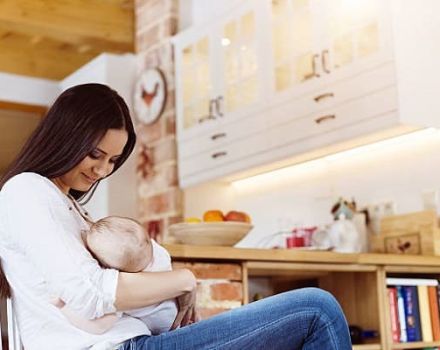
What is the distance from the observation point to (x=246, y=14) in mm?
3887

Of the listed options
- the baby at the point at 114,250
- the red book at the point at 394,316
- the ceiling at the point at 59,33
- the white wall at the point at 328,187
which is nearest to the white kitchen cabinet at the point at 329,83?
the white wall at the point at 328,187

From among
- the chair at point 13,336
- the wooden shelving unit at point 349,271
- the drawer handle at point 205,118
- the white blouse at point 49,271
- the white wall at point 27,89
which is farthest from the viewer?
the white wall at point 27,89

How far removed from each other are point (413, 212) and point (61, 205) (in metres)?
2.20

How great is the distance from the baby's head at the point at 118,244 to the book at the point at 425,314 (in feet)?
6.05

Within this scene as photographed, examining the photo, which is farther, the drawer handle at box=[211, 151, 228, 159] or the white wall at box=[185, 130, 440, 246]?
the drawer handle at box=[211, 151, 228, 159]

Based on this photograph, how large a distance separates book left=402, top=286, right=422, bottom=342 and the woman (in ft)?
5.27

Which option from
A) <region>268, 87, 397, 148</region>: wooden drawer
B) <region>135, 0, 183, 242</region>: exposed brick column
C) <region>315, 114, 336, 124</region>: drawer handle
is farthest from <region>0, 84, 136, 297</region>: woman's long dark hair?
<region>135, 0, 183, 242</region>: exposed brick column

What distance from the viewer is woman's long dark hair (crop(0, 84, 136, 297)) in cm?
165

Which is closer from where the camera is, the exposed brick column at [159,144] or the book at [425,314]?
the book at [425,314]

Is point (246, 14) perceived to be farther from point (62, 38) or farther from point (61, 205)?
point (61, 205)

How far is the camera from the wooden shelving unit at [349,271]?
2598mm

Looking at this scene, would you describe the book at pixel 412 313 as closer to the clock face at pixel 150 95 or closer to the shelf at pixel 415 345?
the shelf at pixel 415 345

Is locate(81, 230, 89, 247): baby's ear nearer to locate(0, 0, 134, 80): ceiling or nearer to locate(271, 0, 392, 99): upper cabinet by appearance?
locate(271, 0, 392, 99): upper cabinet

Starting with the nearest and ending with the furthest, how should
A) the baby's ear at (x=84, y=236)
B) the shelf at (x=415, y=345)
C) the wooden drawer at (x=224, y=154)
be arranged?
the baby's ear at (x=84, y=236) → the shelf at (x=415, y=345) → the wooden drawer at (x=224, y=154)
